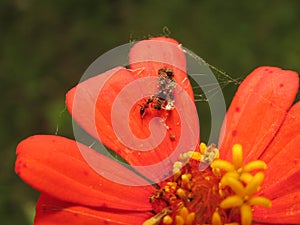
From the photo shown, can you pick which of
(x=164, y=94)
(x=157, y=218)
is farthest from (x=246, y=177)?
(x=164, y=94)

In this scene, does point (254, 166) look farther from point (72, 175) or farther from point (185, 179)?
point (72, 175)

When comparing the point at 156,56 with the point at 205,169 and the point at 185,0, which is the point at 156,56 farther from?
the point at 185,0

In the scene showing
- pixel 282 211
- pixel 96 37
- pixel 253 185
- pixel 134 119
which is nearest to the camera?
pixel 253 185

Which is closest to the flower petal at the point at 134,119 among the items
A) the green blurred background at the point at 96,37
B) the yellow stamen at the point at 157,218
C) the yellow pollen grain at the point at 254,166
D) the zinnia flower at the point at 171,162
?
the zinnia flower at the point at 171,162

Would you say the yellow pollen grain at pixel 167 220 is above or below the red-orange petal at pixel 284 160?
below

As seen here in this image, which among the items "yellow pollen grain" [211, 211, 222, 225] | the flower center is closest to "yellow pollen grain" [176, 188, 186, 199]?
the flower center

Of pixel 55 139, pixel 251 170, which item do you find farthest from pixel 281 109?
pixel 55 139

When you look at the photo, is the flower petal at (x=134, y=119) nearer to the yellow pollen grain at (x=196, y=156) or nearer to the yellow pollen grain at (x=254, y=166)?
the yellow pollen grain at (x=196, y=156)
